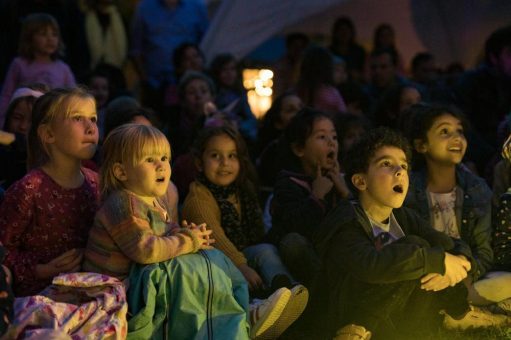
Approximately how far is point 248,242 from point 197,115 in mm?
2286

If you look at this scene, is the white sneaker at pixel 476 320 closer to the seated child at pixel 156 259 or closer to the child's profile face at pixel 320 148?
the seated child at pixel 156 259

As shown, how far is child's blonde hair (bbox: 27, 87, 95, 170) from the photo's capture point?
17.6ft

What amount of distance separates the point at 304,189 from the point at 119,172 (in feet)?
4.93

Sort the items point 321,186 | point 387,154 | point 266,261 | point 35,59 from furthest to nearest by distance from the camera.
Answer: point 35,59 → point 321,186 → point 266,261 → point 387,154

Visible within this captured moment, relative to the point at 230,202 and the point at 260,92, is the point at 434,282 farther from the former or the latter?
the point at 260,92

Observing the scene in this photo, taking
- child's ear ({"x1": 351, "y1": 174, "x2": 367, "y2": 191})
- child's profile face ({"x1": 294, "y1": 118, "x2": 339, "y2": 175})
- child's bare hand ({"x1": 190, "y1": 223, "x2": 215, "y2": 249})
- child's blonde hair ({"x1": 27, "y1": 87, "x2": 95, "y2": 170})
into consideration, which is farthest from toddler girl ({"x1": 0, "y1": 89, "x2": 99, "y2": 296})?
child's profile face ({"x1": 294, "y1": 118, "x2": 339, "y2": 175})

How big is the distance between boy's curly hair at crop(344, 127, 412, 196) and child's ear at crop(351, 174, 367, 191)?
0.03m

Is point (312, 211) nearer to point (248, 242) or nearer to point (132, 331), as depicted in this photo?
point (248, 242)

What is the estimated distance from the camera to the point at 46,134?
5367 mm

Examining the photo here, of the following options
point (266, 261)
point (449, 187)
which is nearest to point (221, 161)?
point (266, 261)

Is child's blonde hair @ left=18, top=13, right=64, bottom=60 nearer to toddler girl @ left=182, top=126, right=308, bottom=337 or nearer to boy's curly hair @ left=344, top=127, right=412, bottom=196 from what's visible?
toddler girl @ left=182, top=126, right=308, bottom=337

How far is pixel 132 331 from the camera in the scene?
487 cm

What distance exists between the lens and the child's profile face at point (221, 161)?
20.4ft

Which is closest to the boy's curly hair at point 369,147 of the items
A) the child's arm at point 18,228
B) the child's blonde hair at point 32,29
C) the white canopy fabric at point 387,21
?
the child's arm at point 18,228
